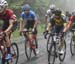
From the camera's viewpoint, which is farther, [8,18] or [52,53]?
[52,53]

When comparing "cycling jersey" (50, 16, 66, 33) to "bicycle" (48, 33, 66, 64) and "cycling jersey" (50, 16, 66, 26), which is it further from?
"bicycle" (48, 33, 66, 64)

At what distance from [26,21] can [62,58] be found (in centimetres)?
206

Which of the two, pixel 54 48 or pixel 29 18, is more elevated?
pixel 29 18

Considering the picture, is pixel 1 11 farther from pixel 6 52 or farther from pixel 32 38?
pixel 32 38

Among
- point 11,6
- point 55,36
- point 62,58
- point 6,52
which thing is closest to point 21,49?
point 62,58

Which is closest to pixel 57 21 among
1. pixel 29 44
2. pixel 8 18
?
pixel 29 44

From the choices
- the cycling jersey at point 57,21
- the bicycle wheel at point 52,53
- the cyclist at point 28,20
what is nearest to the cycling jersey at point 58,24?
the cycling jersey at point 57,21

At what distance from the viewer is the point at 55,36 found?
10992 mm

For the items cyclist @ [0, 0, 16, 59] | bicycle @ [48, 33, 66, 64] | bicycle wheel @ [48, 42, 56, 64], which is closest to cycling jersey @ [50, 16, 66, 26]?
bicycle @ [48, 33, 66, 64]

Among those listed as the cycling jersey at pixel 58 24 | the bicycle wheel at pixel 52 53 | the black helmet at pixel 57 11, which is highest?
the black helmet at pixel 57 11

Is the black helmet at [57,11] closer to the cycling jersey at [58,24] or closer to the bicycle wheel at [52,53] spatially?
the cycling jersey at [58,24]

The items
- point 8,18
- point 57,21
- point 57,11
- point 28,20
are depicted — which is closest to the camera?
point 8,18

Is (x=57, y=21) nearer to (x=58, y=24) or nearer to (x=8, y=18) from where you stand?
(x=58, y=24)

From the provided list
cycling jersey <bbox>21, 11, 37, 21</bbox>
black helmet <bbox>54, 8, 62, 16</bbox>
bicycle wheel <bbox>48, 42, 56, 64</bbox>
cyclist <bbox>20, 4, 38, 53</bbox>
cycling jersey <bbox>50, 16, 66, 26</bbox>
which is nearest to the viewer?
bicycle wheel <bbox>48, 42, 56, 64</bbox>
